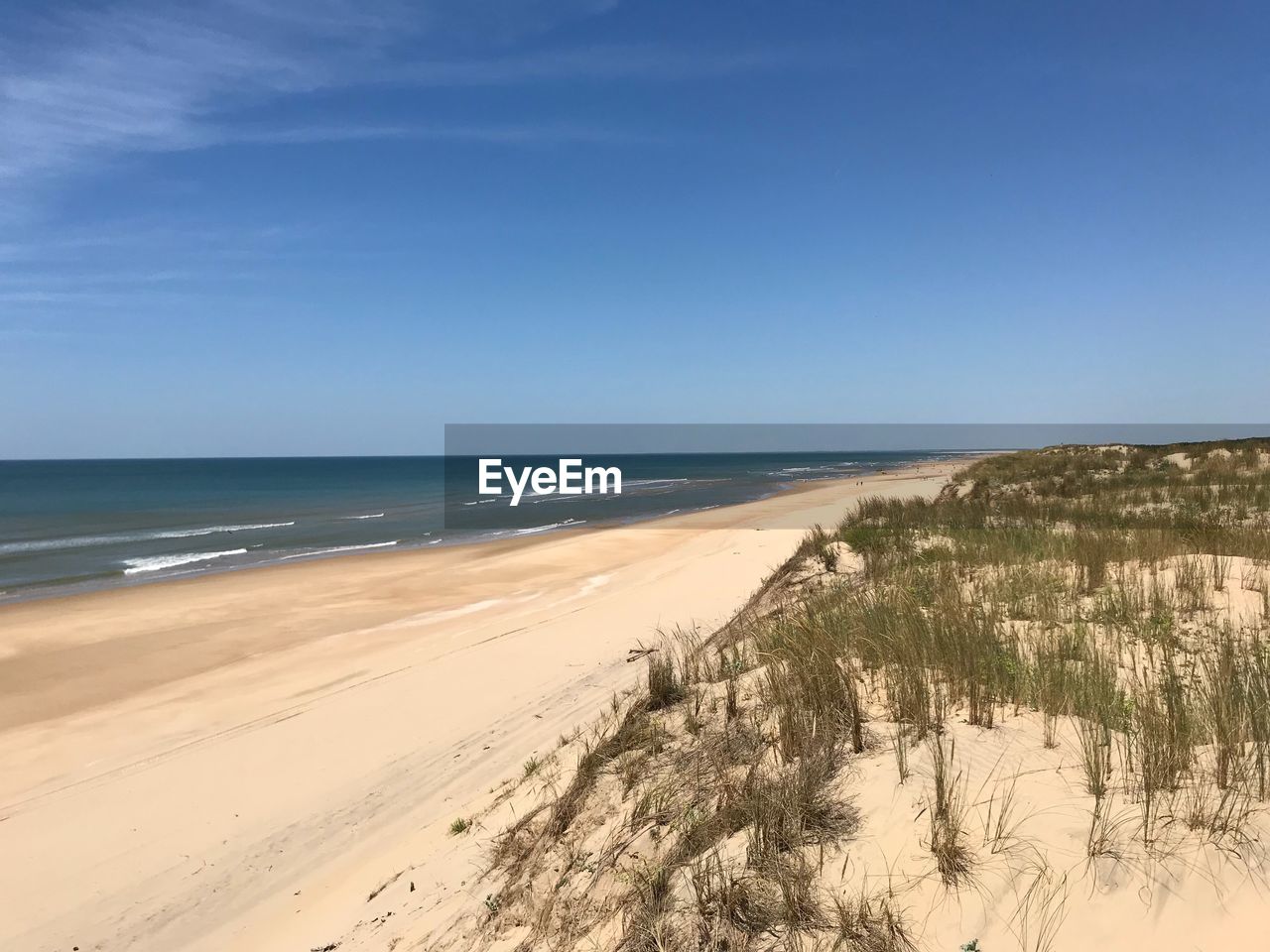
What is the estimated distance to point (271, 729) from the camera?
8375mm

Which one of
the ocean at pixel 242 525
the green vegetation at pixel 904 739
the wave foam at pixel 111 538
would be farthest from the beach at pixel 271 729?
the wave foam at pixel 111 538

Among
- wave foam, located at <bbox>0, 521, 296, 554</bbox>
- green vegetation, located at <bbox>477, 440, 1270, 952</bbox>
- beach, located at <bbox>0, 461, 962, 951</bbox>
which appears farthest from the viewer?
wave foam, located at <bbox>0, 521, 296, 554</bbox>

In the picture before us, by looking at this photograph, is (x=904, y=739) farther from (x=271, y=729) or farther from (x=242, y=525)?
(x=242, y=525)

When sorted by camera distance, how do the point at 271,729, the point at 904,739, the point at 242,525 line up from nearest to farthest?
the point at 904,739 < the point at 271,729 < the point at 242,525

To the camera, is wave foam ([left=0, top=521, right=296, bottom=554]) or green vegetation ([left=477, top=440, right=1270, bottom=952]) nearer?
green vegetation ([left=477, top=440, right=1270, bottom=952])

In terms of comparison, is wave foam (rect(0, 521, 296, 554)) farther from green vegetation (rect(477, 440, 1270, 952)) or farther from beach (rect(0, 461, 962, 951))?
green vegetation (rect(477, 440, 1270, 952))

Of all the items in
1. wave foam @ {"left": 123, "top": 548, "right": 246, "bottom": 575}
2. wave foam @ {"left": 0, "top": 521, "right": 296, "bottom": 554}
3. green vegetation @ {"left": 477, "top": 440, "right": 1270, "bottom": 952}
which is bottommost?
wave foam @ {"left": 0, "top": 521, "right": 296, "bottom": 554}

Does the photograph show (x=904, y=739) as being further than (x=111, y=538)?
No

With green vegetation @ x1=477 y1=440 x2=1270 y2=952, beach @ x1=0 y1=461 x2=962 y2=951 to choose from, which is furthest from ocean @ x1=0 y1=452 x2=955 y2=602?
green vegetation @ x1=477 y1=440 x2=1270 y2=952

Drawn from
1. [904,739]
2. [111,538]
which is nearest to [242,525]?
[111,538]

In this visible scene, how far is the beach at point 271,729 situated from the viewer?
5188 mm

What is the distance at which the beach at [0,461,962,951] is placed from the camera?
204 inches

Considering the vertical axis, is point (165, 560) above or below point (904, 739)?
below

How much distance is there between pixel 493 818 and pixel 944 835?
3.37 metres
